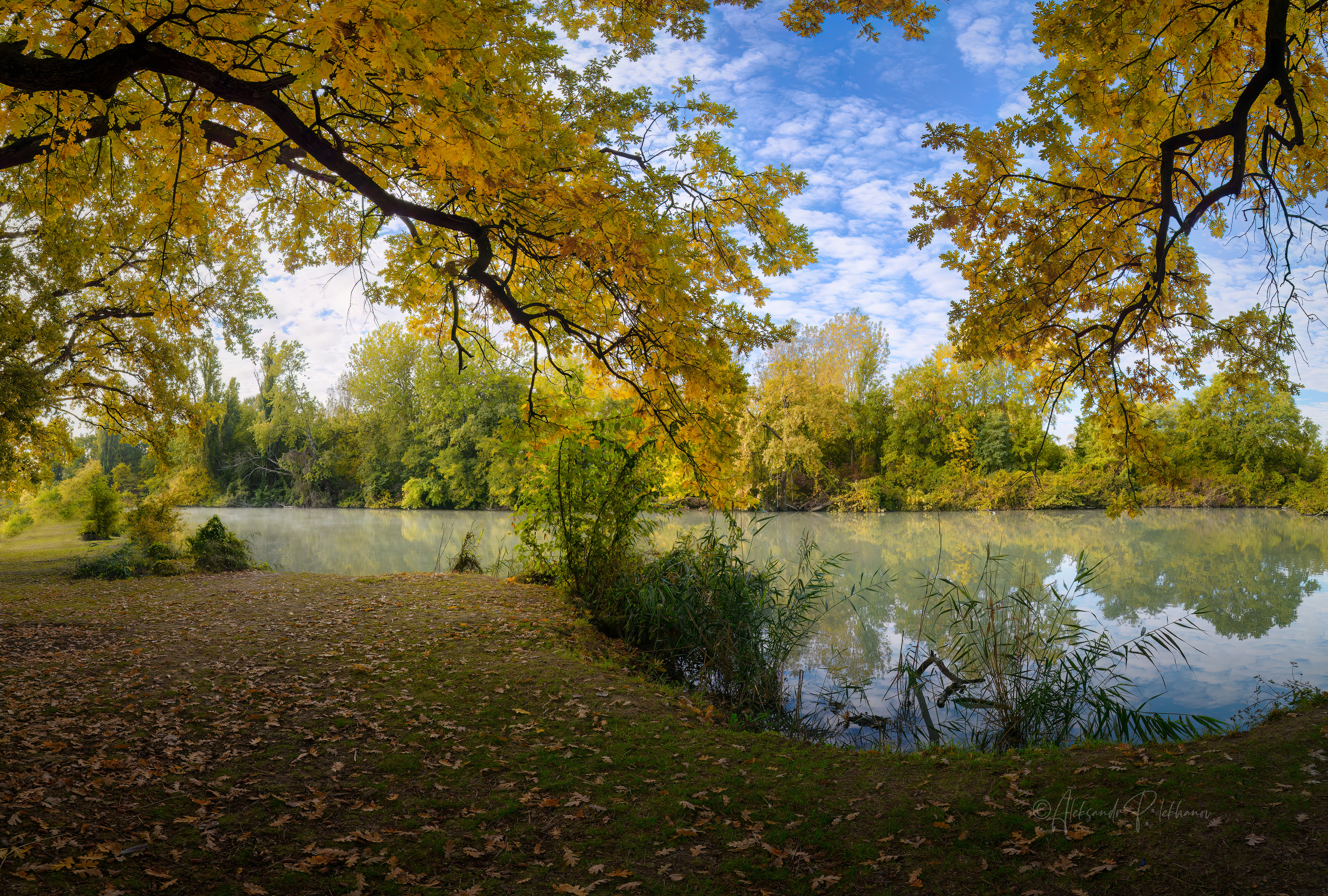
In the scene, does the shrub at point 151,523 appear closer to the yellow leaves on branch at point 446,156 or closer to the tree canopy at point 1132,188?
the yellow leaves on branch at point 446,156

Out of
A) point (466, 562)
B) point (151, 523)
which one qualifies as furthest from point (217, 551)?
point (466, 562)

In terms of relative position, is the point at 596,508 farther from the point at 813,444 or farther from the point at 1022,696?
the point at 813,444

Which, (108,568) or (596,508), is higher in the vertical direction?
(596,508)

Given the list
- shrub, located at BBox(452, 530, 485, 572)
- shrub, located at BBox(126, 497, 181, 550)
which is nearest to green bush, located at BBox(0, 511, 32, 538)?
shrub, located at BBox(126, 497, 181, 550)

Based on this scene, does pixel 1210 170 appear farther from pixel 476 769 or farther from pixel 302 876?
pixel 302 876

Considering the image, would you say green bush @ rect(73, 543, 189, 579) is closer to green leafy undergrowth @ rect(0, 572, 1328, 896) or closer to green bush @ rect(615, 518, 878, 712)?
green leafy undergrowth @ rect(0, 572, 1328, 896)

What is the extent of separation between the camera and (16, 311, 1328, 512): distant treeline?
23203mm

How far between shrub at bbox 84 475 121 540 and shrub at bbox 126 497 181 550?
111 inches

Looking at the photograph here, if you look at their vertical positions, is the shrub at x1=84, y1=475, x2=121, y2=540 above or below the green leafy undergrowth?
above

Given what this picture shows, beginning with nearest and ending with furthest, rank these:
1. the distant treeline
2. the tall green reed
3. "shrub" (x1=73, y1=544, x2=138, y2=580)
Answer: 1. the tall green reed
2. "shrub" (x1=73, y1=544, x2=138, y2=580)
3. the distant treeline

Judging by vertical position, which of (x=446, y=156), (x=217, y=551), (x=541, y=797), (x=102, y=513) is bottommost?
(x=541, y=797)

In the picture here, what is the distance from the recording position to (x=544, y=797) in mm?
3635

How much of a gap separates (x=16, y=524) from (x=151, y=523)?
937 cm

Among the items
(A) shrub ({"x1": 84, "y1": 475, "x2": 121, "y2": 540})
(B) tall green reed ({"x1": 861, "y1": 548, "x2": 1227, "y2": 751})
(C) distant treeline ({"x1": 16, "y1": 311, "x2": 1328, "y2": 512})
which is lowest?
(B) tall green reed ({"x1": 861, "y1": 548, "x2": 1227, "y2": 751})
